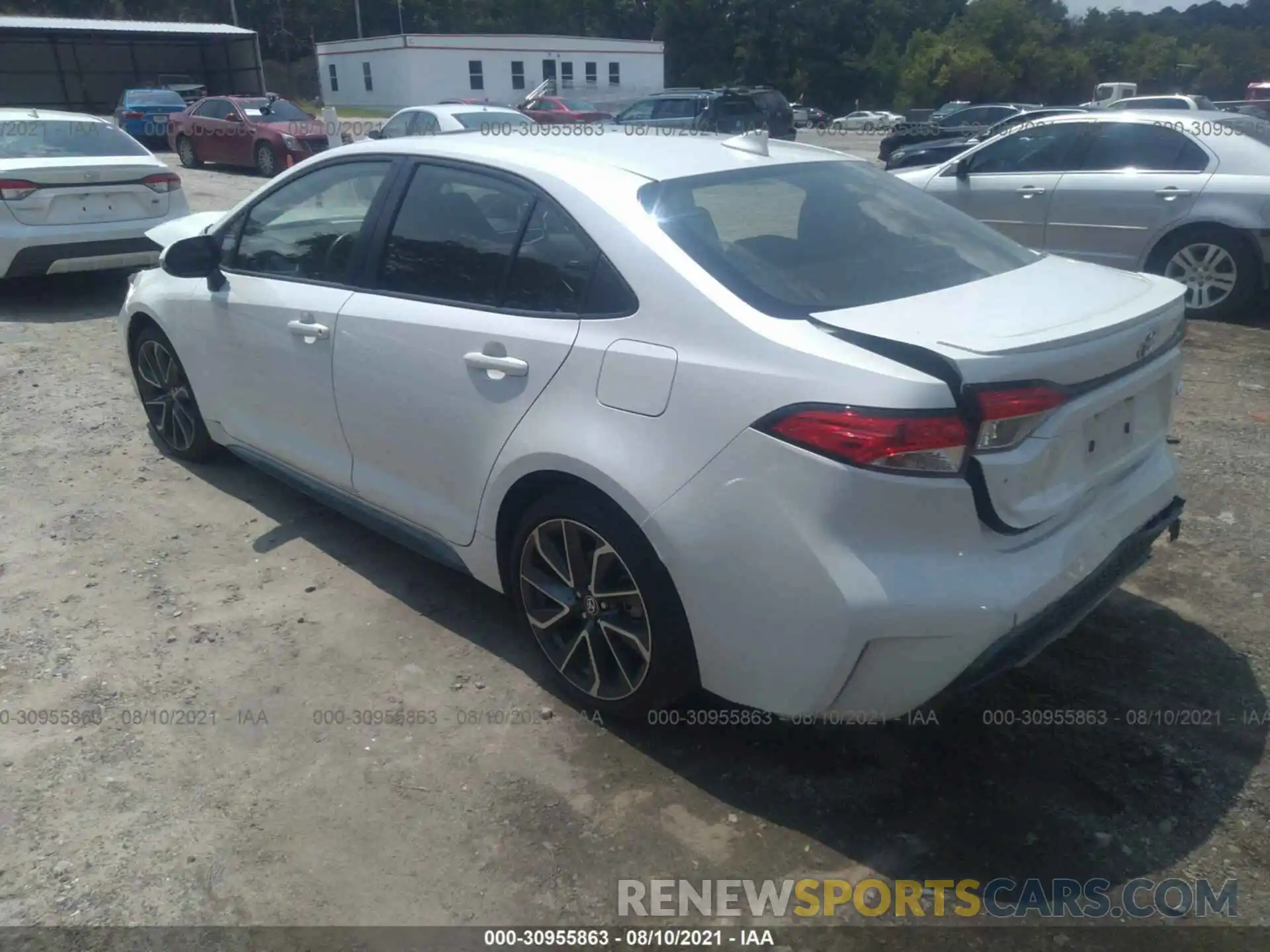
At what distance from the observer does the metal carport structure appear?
30.9m

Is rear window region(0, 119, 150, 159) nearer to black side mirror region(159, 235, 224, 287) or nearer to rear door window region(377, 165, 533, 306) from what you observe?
black side mirror region(159, 235, 224, 287)

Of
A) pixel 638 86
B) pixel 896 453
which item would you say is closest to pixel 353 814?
pixel 896 453

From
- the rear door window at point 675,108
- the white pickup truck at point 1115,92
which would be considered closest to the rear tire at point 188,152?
the rear door window at point 675,108

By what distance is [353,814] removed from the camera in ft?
9.31

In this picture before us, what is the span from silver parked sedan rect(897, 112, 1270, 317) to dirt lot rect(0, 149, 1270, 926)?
163 inches

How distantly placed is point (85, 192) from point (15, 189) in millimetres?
510

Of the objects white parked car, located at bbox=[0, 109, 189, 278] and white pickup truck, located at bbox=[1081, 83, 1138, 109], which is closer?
white parked car, located at bbox=[0, 109, 189, 278]

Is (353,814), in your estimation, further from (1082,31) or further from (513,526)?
(1082,31)

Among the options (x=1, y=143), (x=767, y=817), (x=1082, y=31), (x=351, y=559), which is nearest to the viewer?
(x=767, y=817)

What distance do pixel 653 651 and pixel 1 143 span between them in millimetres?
8249

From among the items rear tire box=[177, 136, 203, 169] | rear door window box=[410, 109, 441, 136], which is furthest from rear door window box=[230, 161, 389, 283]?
rear tire box=[177, 136, 203, 169]

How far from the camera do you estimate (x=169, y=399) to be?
508cm

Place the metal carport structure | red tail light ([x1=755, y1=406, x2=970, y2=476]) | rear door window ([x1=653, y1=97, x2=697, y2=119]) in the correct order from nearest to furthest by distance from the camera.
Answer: red tail light ([x1=755, y1=406, x2=970, y2=476]) < rear door window ([x1=653, y1=97, x2=697, y2=119]) < the metal carport structure

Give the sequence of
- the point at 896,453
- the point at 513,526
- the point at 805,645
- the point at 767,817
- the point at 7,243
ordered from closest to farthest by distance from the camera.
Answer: the point at 896,453 → the point at 805,645 → the point at 767,817 → the point at 513,526 → the point at 7,243
